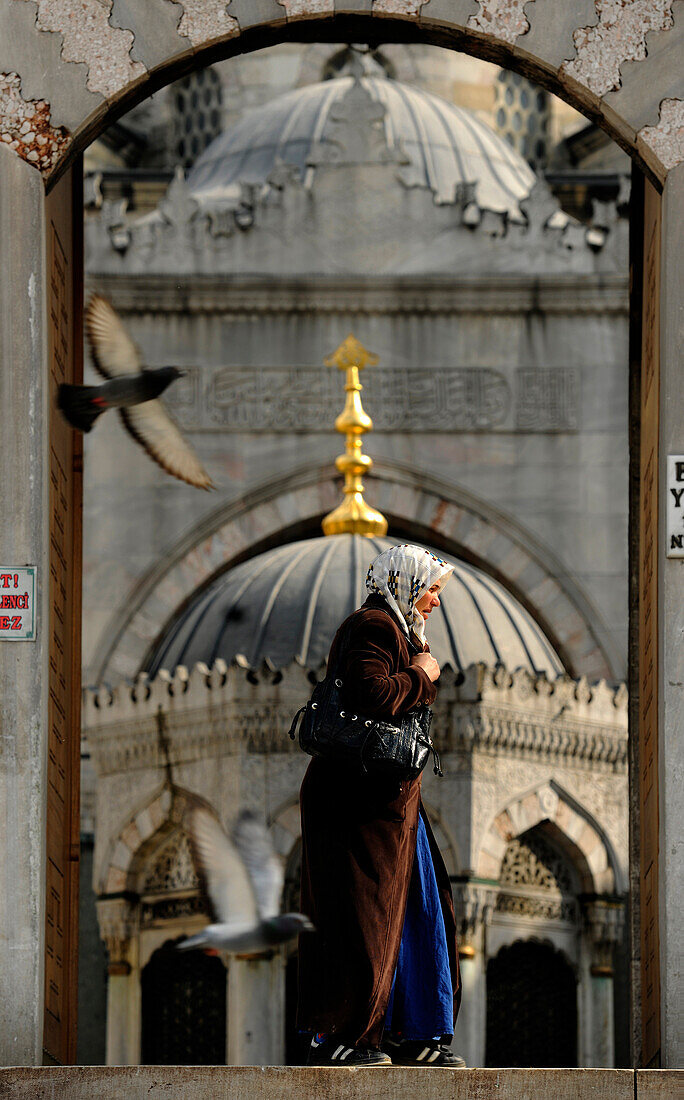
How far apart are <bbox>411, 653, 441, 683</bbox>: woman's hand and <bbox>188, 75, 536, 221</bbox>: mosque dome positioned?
1303 cm

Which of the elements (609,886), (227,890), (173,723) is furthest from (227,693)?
(227,890)

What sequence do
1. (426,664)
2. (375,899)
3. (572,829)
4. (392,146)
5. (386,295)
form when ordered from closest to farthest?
(375,899)
(426,664)
(572,829)
(386,295)
(392,146)

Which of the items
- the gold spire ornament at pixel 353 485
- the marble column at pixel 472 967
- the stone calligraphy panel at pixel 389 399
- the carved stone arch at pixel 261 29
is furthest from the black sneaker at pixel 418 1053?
the stone calligraphy panel at pixel 389 399

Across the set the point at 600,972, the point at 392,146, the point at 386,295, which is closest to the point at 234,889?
the point at 600,972

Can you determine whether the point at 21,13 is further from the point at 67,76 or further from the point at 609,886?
the point at 609,886

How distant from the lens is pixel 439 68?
25.0 meters

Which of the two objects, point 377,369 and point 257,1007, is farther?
point 377,369

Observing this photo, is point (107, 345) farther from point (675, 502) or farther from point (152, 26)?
point (675, 502)

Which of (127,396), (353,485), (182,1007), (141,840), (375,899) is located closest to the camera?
(375,899)

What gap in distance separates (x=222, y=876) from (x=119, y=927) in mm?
4788

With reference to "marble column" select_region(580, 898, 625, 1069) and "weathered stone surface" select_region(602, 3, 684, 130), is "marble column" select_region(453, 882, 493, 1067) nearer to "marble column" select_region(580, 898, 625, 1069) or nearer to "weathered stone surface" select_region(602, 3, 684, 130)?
"marble column" select_region(580, 898, 625, 1069)

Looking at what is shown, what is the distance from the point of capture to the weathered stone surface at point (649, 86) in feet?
28.5

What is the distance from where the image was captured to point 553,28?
8.72 meters

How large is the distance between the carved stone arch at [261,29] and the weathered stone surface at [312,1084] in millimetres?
3115
